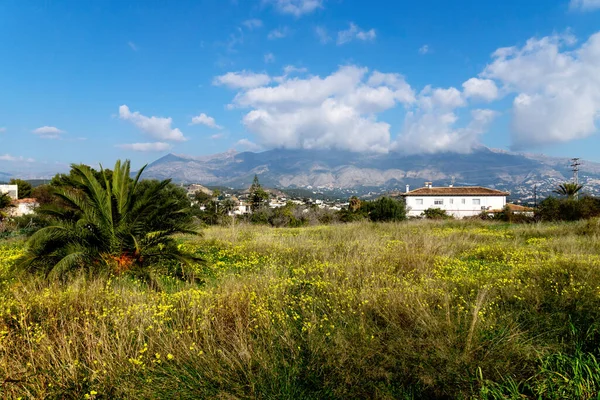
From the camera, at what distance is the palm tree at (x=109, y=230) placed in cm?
659

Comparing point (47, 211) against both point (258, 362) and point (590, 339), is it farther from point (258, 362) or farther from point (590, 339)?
point (590, 339)

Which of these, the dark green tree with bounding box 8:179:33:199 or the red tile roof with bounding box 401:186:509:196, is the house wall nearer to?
the red tile roof with bounding box 401:186:509:196

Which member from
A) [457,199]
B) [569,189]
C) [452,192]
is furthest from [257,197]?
[457,199]

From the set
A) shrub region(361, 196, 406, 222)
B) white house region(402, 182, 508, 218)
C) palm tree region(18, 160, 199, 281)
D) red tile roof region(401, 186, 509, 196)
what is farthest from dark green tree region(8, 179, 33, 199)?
red tile roof region(401, 186, 509, 196)

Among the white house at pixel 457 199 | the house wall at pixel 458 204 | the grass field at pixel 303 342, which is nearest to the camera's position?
the grass field at pixel 303 342

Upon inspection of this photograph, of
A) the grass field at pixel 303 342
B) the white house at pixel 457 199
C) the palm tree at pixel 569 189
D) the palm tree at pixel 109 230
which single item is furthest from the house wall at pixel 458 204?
the palm tree at pixel 109 230

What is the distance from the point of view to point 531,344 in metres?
3.72

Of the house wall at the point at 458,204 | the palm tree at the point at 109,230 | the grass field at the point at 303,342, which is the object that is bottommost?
the house wall at the point at 458,204

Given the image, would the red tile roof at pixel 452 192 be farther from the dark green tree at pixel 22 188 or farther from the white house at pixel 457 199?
the dark green tree at pixel 22 188

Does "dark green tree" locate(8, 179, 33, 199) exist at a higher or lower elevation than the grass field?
higher

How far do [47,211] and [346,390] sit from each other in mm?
7097

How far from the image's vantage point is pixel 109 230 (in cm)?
702

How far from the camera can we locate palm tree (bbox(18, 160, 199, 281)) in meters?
6.59

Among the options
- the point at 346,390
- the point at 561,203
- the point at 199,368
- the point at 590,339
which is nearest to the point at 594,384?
the point at 590,339
